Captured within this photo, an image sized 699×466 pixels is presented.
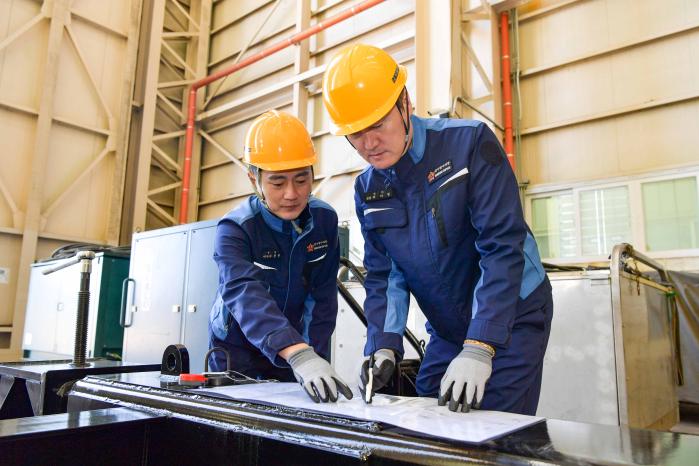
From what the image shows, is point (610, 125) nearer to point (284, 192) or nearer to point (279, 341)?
point (284, 192)

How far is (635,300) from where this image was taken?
2.97 m

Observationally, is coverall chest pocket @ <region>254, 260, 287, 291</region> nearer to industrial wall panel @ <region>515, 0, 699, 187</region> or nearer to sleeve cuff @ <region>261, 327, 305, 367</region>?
sleeve cuff @ <region>261, 327, 305, 367</region>

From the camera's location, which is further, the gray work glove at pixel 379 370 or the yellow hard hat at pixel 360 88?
the yellow hard hat at pixel 360 88

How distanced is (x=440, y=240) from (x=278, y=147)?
67 centimetres

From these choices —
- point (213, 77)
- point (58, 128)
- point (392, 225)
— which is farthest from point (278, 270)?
point (213, 77)

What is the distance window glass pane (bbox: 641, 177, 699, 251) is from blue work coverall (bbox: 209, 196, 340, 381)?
3824mm

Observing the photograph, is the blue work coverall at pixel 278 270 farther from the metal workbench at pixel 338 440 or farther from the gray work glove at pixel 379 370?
the metal workbench at pixel 338 440

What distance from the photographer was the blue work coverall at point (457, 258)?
123cm

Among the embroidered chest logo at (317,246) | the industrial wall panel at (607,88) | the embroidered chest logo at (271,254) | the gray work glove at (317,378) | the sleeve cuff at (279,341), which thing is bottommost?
the gray work glove at (317,378)

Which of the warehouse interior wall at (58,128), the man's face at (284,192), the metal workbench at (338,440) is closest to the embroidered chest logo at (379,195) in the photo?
the man's face at (284,192)

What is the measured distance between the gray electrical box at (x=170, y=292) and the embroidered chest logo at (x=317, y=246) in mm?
1729

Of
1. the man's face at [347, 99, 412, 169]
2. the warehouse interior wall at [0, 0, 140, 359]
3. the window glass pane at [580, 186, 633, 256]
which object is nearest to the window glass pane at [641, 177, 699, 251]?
the window glass pane at [580, 186, 633, 256]

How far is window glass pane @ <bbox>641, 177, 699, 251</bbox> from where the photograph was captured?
4.44m

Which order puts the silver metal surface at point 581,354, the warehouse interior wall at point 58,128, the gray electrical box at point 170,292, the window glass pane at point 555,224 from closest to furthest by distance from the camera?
the silver metal surface at point 581,354, the gray electrical box at point 170,292, the window glass pane at point 555,224, the warehouse interior wall at point 58,128
